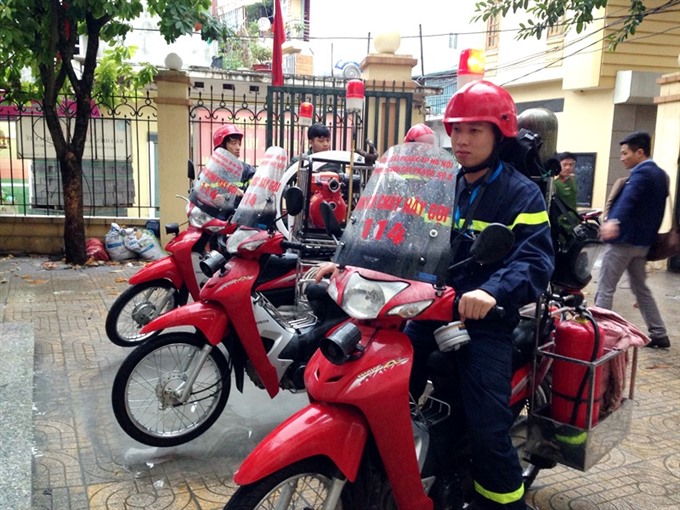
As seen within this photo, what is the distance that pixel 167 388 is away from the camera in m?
3.58

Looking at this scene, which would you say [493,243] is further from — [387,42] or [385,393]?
[387,42]

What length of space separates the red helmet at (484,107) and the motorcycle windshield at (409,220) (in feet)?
0.84

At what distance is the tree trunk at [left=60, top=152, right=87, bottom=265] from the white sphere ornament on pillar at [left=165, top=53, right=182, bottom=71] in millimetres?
2097

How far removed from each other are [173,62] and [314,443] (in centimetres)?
875

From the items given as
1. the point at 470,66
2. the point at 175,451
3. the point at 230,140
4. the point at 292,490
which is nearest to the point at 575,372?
the point at 292,490

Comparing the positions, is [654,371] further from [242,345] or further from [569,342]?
[242,345]

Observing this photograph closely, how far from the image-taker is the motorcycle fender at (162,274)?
524 centimetres

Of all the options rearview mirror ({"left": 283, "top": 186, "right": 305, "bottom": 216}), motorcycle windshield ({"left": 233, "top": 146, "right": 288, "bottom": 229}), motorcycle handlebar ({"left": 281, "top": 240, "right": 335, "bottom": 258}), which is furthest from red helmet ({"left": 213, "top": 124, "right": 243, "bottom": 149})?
rearview mirror ({"left": 283, "top": 186, "right": 305, "bottom": 216})

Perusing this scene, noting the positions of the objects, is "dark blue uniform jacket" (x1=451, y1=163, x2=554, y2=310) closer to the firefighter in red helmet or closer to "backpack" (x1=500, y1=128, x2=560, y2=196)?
"backpack" (x1=500, y1=128, x2=560, y2=196)

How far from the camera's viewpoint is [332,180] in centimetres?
536

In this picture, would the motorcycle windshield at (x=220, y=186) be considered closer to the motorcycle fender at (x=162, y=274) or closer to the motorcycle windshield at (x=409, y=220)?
the motorcycle fender at (x=162, y=274)

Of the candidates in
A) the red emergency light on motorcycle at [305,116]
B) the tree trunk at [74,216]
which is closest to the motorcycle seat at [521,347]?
the red emergency light on motorcycle at [305,116]

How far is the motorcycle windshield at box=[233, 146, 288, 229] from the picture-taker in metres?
4.20

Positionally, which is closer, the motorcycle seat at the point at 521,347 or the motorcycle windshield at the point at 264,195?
the motorcycle seat at the point at 521,347
